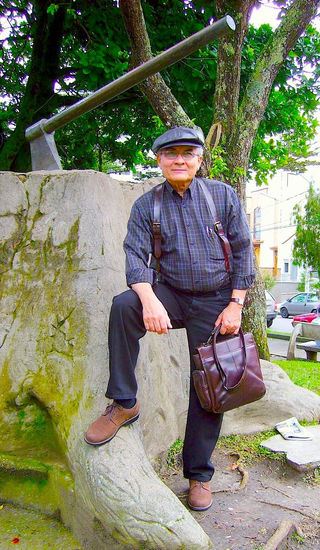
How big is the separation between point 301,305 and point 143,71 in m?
25.1

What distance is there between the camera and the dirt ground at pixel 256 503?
2.71m

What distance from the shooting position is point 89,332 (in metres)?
3.11

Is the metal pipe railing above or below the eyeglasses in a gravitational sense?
above

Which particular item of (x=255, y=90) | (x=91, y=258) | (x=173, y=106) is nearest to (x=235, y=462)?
(x=91, y=258)

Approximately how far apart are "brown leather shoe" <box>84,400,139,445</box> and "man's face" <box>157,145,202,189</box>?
1277mm

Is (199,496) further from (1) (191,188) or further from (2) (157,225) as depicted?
(1) (191,188)

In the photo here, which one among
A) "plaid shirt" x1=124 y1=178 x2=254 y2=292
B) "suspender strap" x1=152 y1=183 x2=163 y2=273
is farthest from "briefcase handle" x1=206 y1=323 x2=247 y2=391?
"suspender strap" x1=152 y1=183 x2=163 y2=273

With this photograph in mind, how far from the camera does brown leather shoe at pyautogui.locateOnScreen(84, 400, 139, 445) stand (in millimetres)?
2689

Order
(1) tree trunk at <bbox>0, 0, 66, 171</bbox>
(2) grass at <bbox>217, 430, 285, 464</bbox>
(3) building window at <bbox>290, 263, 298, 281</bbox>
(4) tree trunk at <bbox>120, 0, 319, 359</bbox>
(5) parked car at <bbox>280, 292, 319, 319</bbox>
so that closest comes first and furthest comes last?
1. (2) grass at <bbox>217, 430, 285, 464</bbox>
2. (4) tree trunk at <bbox>120, 0, 319, 359</bbox>
3. (1) tree trunk at <bbox>0, 0, 66, 171</bbox>
4. (5) parked car at <bbox>280, 292, 319, 319</bbox>
5. (3) building window at <bbox>290, 263, 298, 281</bbox>

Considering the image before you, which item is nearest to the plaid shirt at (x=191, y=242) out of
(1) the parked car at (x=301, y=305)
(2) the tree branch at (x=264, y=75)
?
(2) the tree branch at (x=264, y=75)

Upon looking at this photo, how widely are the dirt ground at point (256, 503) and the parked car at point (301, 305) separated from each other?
2378 cm

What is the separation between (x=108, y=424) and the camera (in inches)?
107

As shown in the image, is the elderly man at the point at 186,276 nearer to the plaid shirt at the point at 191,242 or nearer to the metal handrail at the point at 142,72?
the plaid shirt at the point at 191,242

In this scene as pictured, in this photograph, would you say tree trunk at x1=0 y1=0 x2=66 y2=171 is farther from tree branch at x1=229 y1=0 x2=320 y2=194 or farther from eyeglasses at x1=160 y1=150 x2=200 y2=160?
eyeglasses at x1=160 y1=150 x2=200 y2=160
